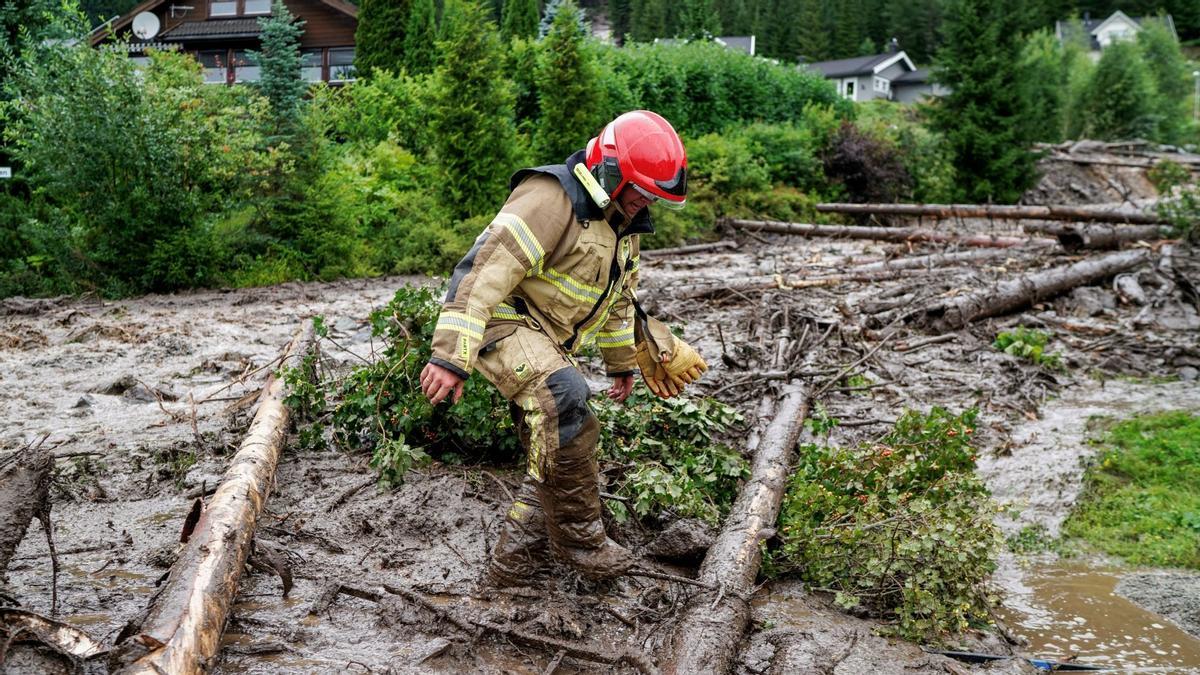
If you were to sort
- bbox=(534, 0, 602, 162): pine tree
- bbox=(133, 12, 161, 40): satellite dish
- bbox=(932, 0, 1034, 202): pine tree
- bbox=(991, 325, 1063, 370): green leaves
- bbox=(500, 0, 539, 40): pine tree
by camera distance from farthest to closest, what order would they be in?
bbox=(500, 0, 539, 40): pine tree
bbox=(133, 12, 161, 40): satellite dish
bbox=(932, 0, 1034, 202): pine tree
bbox=(534, 0, 602, 162): pine tree
bbox=(991, 325, 1063, 370): green leaves

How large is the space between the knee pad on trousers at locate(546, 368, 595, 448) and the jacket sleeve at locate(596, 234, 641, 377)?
72cm

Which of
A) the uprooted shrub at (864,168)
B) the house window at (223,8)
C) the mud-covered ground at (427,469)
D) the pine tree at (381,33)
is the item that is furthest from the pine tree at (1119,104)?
the house window at (223,8)

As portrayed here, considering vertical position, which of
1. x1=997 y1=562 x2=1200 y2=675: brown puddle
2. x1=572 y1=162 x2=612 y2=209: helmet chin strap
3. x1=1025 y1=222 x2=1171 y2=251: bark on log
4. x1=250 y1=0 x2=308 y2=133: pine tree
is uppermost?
x1=250 y1=0 x2=308 y2=133: pine tree

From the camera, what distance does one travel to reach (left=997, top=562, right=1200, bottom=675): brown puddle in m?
3.90

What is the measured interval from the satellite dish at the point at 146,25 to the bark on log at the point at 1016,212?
75.6 feet

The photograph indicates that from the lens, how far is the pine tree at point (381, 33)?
2636 centimetres

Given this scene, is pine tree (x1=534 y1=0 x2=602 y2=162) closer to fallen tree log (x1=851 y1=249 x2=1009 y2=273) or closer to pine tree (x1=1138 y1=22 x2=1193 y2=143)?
fallen tree log (x1=851 y1=249 x2=1009 y2=273)

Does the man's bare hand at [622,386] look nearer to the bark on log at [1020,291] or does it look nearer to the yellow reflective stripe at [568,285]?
the yellow reflective stripe at [568,285]

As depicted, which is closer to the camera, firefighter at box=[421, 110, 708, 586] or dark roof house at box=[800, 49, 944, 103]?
firefighter at box=[421, 110, 708, 586]

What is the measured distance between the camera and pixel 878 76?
211ft

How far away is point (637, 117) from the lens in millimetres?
3877

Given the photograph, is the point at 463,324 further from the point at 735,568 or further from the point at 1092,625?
the point at 1092,625

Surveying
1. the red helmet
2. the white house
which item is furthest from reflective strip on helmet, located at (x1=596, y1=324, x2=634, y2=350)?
the white house

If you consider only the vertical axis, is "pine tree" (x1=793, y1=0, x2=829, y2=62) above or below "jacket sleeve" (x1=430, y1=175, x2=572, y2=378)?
above
